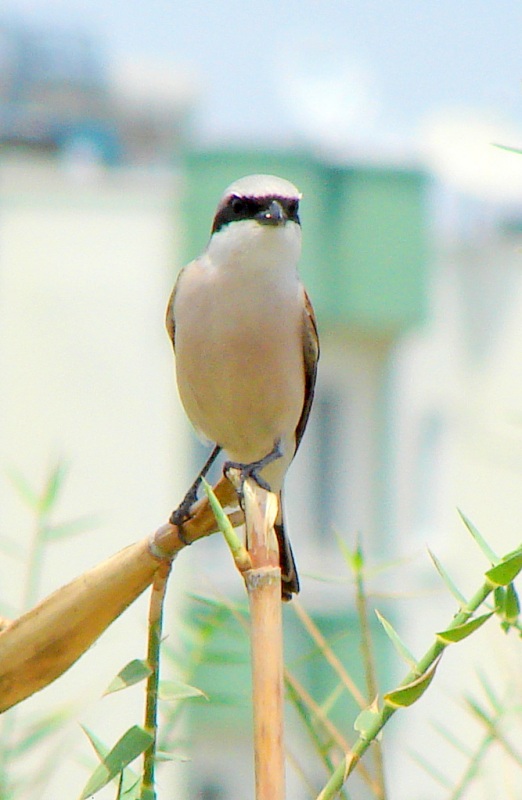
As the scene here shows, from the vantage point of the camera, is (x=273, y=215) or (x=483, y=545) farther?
(x=273, y=215)

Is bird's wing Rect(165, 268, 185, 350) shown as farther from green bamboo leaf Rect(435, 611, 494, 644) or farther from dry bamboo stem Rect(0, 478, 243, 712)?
green bamboo leaf Rect(435, 611, 494, 644)

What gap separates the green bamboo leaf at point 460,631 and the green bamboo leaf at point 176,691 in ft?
0.47

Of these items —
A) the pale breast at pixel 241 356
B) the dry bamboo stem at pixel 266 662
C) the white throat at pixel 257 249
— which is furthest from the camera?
the white throat at pixel 257 249

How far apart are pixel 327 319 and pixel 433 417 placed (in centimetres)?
185

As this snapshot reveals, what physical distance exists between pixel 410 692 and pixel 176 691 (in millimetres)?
159

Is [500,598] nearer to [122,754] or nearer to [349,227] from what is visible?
[122,754]

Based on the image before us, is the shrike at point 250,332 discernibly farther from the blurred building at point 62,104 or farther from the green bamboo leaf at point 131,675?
the blurred building at point 62,104

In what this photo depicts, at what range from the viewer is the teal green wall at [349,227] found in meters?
7.93

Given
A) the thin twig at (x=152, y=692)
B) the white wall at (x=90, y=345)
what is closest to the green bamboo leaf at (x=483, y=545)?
the thin twig at (x=152, y=692)

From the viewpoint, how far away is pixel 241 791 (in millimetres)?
8914

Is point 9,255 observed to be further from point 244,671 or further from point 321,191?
point 244,671

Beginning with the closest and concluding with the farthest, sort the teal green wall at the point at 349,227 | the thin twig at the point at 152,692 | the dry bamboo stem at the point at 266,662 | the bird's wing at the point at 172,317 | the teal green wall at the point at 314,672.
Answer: the dry bamboo stem at the point at 266,662 → the thin twig at the point at 152,692 → the bird's wing at the point at 172,317 → the teal green wall at the point at 314,672 → the teal green wall at the point at 349,227

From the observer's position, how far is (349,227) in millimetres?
7961

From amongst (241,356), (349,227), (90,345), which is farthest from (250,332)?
(90,345)
